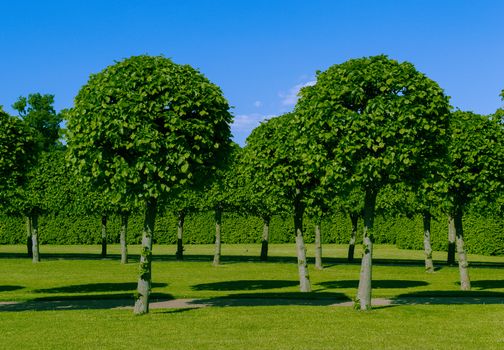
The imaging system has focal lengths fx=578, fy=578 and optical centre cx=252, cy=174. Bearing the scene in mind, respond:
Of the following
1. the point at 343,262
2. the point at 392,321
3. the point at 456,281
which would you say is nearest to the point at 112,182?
the point at 392,321

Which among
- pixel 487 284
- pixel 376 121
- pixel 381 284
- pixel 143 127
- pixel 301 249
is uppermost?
pixel 376 121

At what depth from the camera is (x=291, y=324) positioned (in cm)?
1523

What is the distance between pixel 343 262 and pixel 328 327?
91.9ft

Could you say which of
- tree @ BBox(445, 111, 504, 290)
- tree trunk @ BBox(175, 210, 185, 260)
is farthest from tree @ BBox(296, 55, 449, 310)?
tree trunk @ BBox(175, 210, 185, 260)

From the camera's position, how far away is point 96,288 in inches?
1015

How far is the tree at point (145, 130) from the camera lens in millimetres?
15773

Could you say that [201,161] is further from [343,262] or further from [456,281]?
[343,262]

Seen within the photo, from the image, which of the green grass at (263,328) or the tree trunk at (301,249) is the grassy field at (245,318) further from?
the tree trunk at (301,249)

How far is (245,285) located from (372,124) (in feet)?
45.3

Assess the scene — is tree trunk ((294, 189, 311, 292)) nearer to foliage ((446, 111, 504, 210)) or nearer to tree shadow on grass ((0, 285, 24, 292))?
foliage ((446, 111, 504, 210))

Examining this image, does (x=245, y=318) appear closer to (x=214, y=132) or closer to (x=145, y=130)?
(x=214, y=132)

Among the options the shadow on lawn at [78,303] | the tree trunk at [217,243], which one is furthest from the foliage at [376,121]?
the tree trunk at [217,243]

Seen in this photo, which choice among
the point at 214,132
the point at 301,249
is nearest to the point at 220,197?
the point at 301,249

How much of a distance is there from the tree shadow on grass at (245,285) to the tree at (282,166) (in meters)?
3.50
